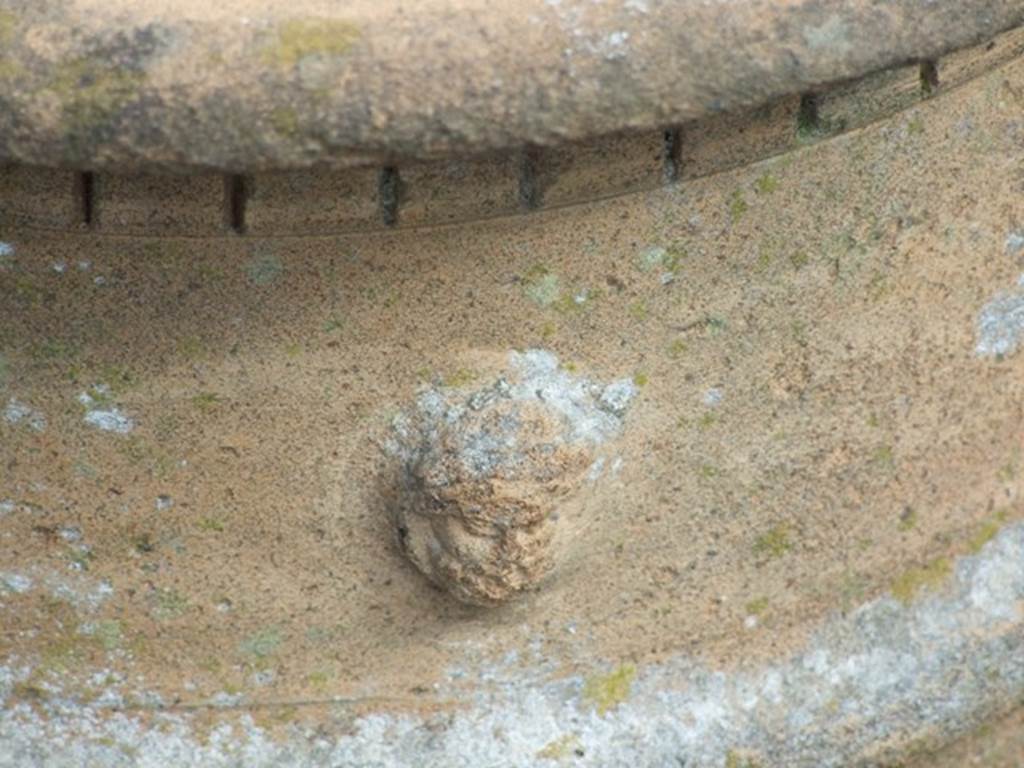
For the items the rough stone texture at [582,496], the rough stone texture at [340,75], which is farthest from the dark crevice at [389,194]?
the rough stone texture at [340,75]

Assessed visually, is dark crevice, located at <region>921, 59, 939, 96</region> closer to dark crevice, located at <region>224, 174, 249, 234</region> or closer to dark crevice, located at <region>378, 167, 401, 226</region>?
dark crevice, located at <region>378, 167, 401, 226</region>

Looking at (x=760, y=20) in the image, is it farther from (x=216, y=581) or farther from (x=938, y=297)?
(x=216, y=581)

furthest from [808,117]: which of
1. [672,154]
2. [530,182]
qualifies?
[530,182]

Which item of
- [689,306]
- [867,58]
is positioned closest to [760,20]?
[867,58]

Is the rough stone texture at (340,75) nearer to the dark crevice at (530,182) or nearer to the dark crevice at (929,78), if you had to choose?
the dark crevice at (530,182)

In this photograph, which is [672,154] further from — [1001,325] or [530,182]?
[1001,325]

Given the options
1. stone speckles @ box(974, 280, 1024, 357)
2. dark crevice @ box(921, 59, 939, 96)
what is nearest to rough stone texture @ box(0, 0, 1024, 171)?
dark crevice @ box(921, 59, 939, 96)

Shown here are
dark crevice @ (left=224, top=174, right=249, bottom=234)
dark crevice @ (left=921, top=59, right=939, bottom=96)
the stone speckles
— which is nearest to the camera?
dark crevice @ (left=224, top=174, right=249, bottom=234)
